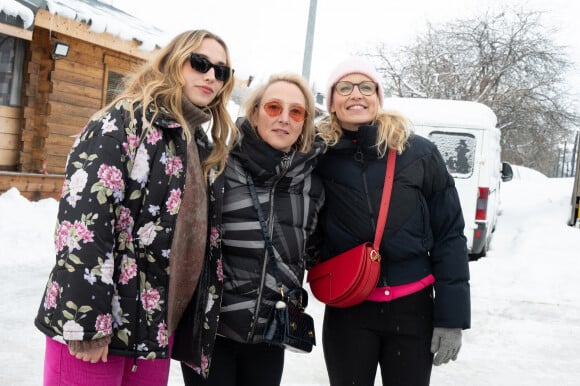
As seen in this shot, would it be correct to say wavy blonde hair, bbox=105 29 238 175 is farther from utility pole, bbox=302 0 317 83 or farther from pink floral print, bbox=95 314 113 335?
utility pole, bbox=302 0 317 83

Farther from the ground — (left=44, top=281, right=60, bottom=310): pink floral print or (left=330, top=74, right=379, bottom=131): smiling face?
(left=330, top=74, right=379, bottom=131): smiling face

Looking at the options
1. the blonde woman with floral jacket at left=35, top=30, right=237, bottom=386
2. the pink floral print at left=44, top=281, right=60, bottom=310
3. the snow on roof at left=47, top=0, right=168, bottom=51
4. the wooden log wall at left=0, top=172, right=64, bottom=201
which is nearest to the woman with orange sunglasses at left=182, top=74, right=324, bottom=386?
the blonde woman with floral jacket at left=35, top=30, right=237, bottom=386

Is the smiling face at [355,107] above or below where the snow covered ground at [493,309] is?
above

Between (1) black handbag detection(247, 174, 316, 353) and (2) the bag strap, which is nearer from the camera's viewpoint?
(1) black handbag detection(247, 174, 316, 353)

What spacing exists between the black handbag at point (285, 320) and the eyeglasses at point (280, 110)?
0.32 m

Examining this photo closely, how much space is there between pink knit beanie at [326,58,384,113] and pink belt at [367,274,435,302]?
94cm

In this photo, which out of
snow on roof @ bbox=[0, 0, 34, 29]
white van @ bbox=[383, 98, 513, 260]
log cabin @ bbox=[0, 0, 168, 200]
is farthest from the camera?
log cabin @ bbox=[0, 0, 168, 200]

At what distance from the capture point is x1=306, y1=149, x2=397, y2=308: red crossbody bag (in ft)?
8.35

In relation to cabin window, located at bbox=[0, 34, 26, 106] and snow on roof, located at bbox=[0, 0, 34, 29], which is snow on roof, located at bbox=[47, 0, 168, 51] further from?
cabin window, located at bbox=[0, 34, 26, 106]

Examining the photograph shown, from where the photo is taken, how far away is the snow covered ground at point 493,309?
4559mm

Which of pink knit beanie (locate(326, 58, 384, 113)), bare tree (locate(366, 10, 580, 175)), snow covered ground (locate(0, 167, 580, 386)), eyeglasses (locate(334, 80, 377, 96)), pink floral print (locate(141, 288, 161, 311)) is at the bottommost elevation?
snow covered ground (locate(0, 167, 580, 386))

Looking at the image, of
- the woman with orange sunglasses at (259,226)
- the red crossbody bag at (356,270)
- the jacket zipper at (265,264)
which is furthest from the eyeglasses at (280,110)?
the red crossbody bag at (356,270)

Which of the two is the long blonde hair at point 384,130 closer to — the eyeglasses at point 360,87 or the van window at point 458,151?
the eyeglasses at point 360,87

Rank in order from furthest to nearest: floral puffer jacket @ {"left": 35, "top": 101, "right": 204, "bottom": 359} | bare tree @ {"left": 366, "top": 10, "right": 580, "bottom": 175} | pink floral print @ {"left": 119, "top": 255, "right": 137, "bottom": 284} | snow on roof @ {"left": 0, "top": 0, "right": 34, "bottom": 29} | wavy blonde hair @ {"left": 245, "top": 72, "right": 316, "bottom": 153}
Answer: bare tree @ {"left": 366, "top": 10, "right": 580, "bottom": 175}
snow on roof @ {"left": 0, "top": 0, "right": 34, "bottom": 29}
wavy blonde hair @ {"left": 245, "top": 72, "right": 316, "bottom": 153}
pink floral print @ {"left": 119, "top": 255, "right": 137, "bottom": 284}
floral puffer jacket @ {"left": 35, "top": 101, "right": 204, "bottom": 359}
